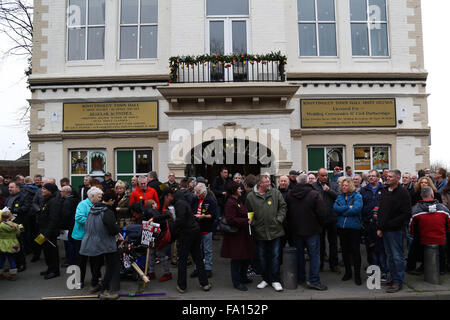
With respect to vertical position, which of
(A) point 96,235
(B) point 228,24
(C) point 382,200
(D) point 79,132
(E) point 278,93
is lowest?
(A) point 96,235

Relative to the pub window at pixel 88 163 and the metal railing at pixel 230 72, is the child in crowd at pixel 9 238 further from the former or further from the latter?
the metal railing at pixel 230 72

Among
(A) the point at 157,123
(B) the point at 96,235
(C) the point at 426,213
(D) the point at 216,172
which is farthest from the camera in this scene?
(D) the point at 216,172

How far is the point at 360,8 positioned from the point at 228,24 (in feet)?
16.7

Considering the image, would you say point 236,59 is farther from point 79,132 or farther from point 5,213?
point 5,213

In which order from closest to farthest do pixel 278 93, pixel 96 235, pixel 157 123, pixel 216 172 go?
pixel 96 235
pixel 278 93
pixel 157 123
pixel 216 172

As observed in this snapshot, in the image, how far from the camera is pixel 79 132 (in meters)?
11.9

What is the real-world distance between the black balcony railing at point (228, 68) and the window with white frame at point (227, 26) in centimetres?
102

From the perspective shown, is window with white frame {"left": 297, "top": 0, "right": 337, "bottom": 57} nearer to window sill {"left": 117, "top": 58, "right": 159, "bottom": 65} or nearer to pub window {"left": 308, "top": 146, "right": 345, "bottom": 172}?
pub window {"left": 308, "top": 146, "right": 345, "bottom": 172}

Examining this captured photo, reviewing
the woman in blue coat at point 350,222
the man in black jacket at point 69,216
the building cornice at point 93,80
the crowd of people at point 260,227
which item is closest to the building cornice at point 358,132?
the crowd of people at point 260,227

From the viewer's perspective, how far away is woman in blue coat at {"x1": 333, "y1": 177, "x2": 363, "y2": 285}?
6137 millimetres

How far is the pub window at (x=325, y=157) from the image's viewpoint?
11992 mm

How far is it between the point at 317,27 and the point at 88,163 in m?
9.95

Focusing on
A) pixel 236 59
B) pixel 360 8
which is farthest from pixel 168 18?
pixel 360 8

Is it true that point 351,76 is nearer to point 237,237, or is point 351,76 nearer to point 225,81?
point 225,81
